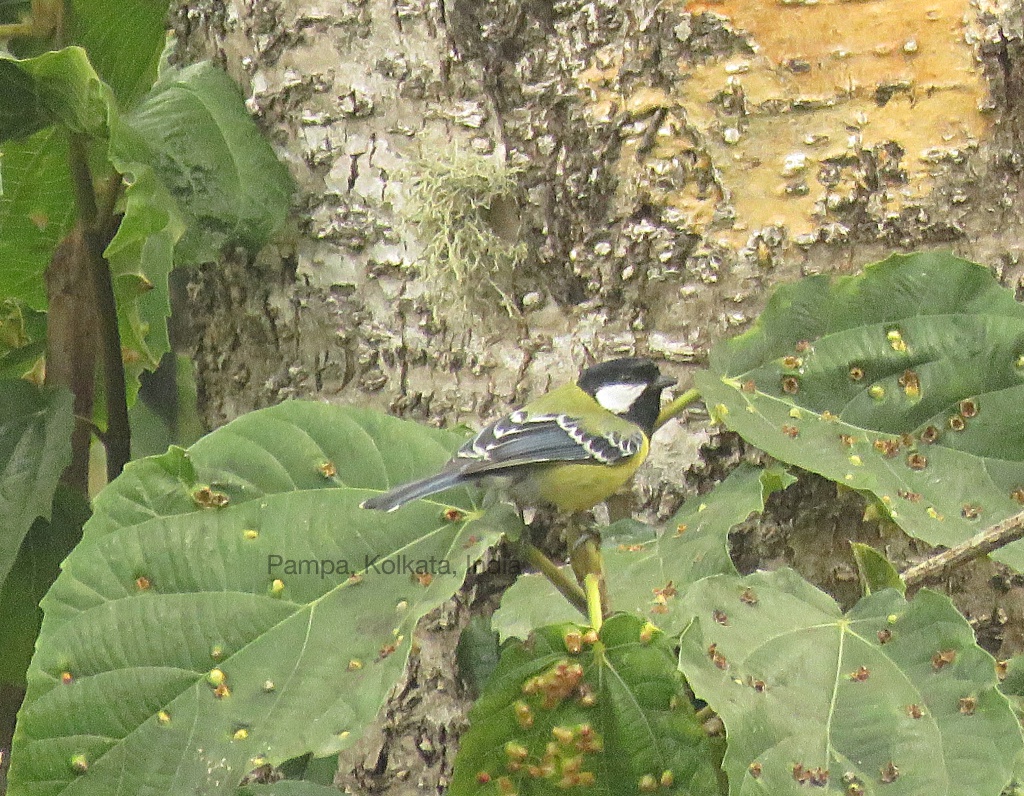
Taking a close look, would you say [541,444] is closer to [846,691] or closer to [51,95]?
[846,691]

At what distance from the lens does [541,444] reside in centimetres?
160

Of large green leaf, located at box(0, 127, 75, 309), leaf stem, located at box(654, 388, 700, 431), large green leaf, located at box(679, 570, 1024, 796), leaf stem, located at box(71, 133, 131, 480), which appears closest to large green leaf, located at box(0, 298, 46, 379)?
large green leaf, located at box(0, 127, 75, 309)

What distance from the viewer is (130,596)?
1.14 metres

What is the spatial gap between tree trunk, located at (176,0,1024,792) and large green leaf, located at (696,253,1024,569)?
94 mm

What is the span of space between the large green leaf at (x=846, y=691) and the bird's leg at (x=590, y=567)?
0.30ft

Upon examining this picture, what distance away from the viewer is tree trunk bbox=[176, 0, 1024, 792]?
4.59ft

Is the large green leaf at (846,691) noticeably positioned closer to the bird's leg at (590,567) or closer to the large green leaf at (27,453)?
the bird's leg at (590,567)

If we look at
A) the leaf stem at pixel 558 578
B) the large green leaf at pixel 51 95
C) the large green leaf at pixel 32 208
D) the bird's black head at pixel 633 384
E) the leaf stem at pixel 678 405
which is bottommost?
the leaf stem at pixel 558 578

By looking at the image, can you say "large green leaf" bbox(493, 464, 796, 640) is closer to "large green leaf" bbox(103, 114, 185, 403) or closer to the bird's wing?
the bird's wing

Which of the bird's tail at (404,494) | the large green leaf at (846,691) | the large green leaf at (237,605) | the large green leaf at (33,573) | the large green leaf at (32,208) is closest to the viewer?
the large green leaf at (846,691)

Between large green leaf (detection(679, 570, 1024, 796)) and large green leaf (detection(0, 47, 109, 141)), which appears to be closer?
large green leaf (detection(679, 570, 1024, 796))

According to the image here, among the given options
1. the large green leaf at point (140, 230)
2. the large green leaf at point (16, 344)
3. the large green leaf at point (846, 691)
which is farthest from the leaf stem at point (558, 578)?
the large green leaf at point (16, 344)

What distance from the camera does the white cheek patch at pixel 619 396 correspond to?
1467 mm

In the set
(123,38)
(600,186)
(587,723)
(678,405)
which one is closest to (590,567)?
(587,723)
